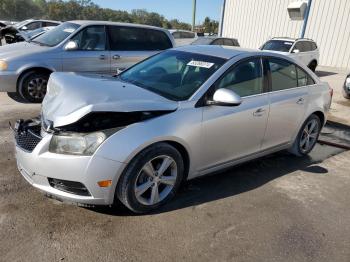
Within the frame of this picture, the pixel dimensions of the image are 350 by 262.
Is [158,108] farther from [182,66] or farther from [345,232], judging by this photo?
[345,232]

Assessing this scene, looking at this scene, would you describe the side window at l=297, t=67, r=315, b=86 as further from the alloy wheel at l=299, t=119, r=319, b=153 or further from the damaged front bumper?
the damaged front bumper

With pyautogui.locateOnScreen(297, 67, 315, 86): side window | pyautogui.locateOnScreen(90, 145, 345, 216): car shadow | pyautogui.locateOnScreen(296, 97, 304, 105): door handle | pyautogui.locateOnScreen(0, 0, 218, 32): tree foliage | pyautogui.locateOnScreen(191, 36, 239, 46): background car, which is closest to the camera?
pyautogui.locateOnScreen(90, 145, 345, 216): car shadow

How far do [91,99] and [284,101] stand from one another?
2471 millimetres

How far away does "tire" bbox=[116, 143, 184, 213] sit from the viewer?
3.08 metres

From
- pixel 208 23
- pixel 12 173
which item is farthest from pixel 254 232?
pixel 208 23

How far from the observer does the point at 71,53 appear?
23.3 feet

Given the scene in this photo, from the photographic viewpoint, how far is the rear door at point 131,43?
761 cm

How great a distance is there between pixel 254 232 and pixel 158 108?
148cm

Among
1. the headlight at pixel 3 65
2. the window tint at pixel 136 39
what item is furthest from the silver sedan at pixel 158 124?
the window tint at pixel 136 39

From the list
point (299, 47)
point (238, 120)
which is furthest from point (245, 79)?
point (299, 47)

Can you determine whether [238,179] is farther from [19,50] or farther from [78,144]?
[19,50]

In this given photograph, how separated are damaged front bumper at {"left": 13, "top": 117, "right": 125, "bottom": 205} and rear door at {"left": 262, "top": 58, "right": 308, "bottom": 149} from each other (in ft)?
7.15

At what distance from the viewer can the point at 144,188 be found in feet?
10.7

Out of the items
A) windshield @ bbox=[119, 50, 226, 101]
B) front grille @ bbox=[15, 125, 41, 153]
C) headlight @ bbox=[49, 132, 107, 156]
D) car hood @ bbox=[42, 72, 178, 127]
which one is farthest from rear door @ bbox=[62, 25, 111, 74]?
headlight @ bbox=[49, 132, 107, 156]
